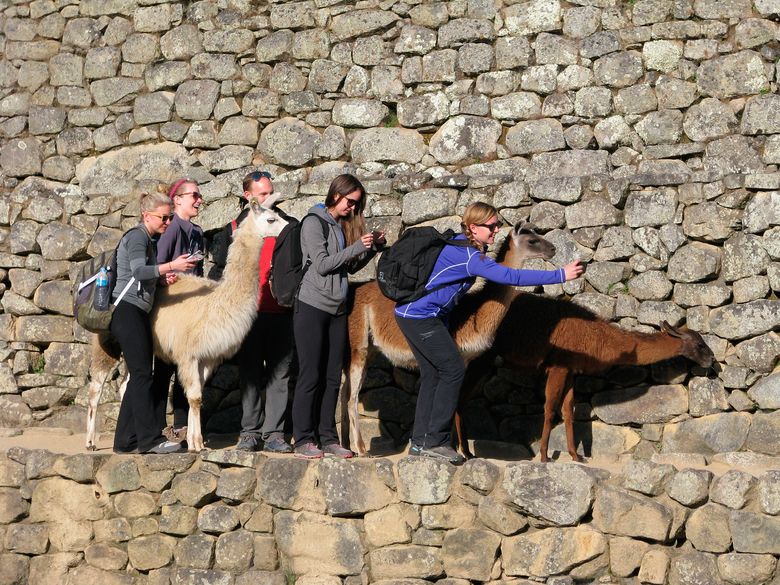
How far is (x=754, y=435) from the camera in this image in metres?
7.43

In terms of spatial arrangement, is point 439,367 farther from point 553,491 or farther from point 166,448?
point 166,448

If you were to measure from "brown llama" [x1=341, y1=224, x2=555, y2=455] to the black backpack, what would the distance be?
64 centimetres

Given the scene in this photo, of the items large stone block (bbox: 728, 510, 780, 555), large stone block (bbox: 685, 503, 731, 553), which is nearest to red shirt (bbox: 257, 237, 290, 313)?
large stone block (bbox: 685, 503, 731, 553)

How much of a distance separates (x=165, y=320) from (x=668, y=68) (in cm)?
397

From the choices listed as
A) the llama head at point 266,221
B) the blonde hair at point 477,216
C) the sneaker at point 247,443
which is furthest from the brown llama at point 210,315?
the blonde hair at point 477,216

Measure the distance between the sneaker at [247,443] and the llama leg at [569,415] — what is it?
79.1 inches

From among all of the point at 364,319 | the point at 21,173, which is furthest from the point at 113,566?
the point at 21,173

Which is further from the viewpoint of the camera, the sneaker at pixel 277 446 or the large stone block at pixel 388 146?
the large stone block at pixel 388 146

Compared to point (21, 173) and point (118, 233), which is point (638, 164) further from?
point (21, 173)

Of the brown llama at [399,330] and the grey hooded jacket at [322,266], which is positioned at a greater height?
the grey hooded jacket at [322,266]

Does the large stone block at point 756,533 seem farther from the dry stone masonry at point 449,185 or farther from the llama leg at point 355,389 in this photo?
the llama leg at point 355,389

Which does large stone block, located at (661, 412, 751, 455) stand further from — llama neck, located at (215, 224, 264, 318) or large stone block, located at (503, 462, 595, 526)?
llama neck, located at (215, 224, 264, 318)

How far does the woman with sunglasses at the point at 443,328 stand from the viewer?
678cm

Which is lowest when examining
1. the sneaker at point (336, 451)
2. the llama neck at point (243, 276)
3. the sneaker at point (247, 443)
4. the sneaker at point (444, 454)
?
the sneaker at point (247, 443)
